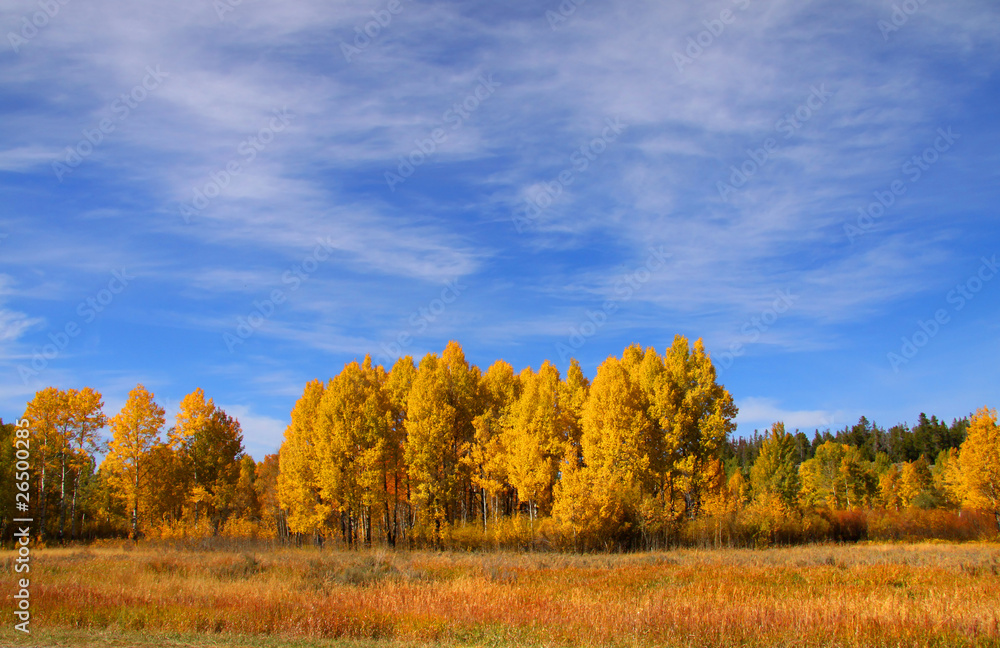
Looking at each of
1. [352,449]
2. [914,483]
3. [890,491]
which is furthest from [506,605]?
[914,483]

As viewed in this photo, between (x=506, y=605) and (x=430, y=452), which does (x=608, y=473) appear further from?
(x=506, y=605)

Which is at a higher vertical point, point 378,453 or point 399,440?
point 399,440

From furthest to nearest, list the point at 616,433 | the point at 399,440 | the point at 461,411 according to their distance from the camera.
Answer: the point at 461,411 < the point at 399,440 < the point at 616,433

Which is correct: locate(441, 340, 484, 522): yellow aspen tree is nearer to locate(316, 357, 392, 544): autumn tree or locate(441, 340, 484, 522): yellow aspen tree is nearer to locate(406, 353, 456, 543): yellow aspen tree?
Answer: locate(406, 353, 456, 543): yellow aspen tree

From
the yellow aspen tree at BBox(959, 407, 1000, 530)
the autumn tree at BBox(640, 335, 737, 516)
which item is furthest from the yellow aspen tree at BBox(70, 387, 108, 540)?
the yellow aspen tree at BBox(959, 407, 1000, 530)

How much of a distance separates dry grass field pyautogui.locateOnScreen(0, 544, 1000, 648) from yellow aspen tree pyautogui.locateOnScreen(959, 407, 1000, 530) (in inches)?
1265

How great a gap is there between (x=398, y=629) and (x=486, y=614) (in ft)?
7.21

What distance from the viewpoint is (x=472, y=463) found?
41.2 m

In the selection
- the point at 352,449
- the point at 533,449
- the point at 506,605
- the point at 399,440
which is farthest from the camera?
the point at 399,440

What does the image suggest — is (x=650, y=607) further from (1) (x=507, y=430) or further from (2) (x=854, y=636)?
(1) (x=507, y=430)

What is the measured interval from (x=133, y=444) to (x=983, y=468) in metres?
68.8

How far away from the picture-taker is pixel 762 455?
6119cm

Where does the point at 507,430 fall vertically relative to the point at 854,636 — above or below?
above

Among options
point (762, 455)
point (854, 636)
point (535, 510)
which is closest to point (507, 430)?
point (535, 510)
